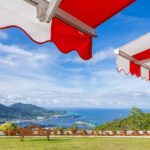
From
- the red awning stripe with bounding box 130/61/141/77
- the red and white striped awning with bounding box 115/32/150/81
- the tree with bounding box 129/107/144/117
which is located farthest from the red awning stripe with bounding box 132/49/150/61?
the tree with bounding box 129/107/144/117

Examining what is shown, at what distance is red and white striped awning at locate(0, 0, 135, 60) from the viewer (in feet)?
7.09

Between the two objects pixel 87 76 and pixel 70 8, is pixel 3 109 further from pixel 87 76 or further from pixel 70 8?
pixel 70 8

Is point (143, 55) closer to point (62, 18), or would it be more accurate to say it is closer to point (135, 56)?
point (135, 56)

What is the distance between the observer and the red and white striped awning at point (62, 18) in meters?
2.16

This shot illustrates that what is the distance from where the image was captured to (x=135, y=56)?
424 centimetres

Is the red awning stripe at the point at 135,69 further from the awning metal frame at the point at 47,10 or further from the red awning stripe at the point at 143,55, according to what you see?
the awning metal frame at the point at 47,10

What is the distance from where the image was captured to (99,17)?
275cm

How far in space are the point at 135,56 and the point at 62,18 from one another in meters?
1.99

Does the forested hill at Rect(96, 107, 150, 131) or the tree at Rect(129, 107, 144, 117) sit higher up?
the tree at Rect(129, 107, 144, 117)

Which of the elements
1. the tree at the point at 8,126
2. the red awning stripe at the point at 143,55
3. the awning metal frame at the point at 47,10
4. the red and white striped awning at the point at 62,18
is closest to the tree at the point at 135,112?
the tree at the point at 8,126

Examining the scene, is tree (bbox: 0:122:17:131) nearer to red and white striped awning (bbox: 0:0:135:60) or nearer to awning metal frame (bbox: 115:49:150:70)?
awning metal frame (bbox: 115:49:150:70)

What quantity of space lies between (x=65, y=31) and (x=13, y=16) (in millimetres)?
523

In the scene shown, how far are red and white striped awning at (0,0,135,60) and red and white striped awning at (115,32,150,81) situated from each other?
1205 millimetres

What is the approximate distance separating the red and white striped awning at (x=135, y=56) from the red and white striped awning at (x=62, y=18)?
120cm
